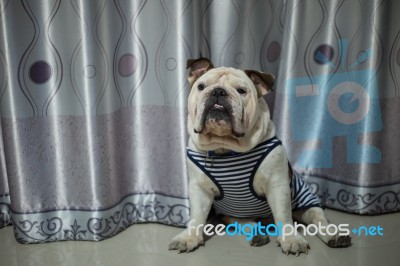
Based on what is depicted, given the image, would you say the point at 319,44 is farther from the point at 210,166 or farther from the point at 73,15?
the point at 73,15

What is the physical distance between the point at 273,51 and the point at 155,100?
22.7 inches

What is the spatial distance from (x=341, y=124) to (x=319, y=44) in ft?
1.19

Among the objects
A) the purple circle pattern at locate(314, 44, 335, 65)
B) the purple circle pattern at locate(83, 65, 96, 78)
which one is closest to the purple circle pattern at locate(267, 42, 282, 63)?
the purple circle pattern at locate(314, 44, 335, 65)

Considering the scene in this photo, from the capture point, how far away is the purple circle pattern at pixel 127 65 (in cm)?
152

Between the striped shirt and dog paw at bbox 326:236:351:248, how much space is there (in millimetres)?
219

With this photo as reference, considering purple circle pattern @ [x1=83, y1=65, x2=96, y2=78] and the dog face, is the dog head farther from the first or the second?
purple circle pattern @ [x1=83, y1=65, x2=96, y2=78]

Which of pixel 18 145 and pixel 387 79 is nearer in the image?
pixel 18 145

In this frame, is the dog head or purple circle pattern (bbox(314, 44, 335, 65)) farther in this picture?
purple circle pattern (bbox(314, 44, 335, 65))

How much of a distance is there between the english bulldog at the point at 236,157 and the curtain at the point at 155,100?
194mm

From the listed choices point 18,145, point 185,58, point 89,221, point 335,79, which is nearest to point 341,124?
point 335,79

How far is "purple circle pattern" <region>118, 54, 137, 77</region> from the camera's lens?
1521 millimetres

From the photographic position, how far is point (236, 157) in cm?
136

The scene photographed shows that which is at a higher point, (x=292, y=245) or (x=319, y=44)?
(x=319, y=44)

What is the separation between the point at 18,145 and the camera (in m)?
1.44
